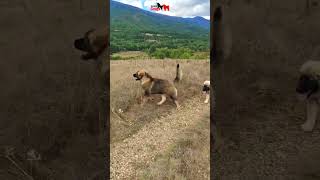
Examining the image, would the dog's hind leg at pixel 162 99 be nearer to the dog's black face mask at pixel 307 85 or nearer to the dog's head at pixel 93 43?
the dog's head at pixel 93 43

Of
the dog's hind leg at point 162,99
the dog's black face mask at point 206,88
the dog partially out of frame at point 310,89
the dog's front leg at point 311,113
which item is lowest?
the dog's hind leg at point 162,99

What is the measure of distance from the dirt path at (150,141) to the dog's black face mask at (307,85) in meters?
3.15

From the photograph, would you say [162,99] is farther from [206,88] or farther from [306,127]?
[306,127]

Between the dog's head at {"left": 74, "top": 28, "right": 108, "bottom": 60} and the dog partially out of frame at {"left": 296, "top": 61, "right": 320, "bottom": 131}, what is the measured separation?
167cm

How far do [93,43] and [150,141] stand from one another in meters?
4.36

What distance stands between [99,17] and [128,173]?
321 cm

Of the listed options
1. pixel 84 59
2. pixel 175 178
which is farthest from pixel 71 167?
pixel 175 178

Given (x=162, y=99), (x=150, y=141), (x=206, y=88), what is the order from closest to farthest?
1. (x=150, y=141)
2. (x=162, y=99)
3. (x=206, y=88)

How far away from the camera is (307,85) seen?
143 inches

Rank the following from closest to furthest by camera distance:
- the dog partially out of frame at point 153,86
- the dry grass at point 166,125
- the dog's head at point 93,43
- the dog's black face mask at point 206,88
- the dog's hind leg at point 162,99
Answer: the dog's head at point 93,43, the dry grass at point 166,125, the dog partially out of frame at point 153,86, the dog's hind leg at point 162,99, the dog's black face mask at point 206,88

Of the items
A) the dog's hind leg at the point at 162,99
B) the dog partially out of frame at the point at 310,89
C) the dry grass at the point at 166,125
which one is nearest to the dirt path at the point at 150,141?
the dry grass at the point at 166,125

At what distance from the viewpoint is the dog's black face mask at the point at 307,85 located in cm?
362

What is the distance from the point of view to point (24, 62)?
11.9 feet

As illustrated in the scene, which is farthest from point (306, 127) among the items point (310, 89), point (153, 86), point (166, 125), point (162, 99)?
point (162, 99)
